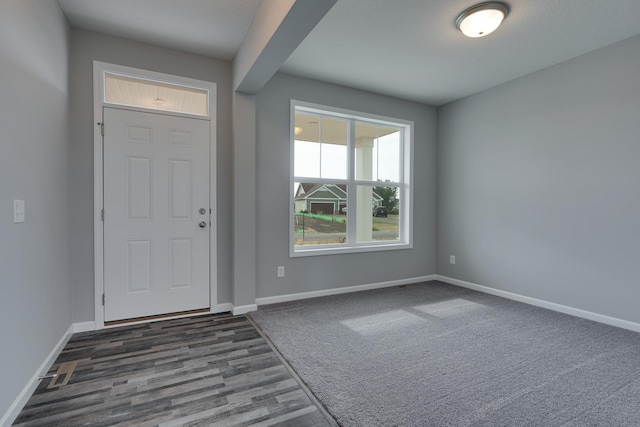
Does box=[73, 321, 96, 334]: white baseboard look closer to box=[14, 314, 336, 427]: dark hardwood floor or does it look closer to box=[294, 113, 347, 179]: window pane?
box=[14, 314, 336, 427]: dark hardwood floor

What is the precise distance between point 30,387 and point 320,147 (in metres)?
3.29

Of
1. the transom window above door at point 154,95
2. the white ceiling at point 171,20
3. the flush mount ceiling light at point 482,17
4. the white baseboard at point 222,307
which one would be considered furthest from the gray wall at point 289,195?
the flush mount ceiling light at point 482,17

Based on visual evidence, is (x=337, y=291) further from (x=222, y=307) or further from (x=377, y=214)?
(x=222, y=307)

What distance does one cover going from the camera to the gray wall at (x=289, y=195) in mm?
3406

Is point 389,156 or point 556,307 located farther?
point 389,156

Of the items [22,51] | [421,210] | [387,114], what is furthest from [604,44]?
[22,51]

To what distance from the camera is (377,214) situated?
14.4 feet

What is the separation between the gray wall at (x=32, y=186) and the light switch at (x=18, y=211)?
4cm

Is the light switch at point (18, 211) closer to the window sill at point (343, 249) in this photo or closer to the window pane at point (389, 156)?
the window sill at point (343, 249)

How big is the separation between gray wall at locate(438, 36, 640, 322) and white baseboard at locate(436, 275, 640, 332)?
2.0 inches

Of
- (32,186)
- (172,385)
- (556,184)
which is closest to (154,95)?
(32,186)

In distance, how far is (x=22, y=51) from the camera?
1.74 m

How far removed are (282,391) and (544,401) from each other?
154 centimetres

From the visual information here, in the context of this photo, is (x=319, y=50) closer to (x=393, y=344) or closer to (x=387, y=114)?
(x=387, y=114)
